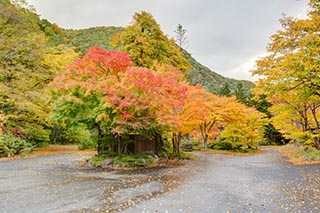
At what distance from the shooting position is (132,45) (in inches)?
846

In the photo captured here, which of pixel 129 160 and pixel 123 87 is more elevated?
pixel 123 87

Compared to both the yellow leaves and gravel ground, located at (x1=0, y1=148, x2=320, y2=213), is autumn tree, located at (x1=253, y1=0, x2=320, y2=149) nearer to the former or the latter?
gravel ground, located at (x1=0, y1=148, x2=320, y2=213)

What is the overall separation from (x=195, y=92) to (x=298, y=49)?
6.02 m

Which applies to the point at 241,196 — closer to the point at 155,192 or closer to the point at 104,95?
the point at 155,192

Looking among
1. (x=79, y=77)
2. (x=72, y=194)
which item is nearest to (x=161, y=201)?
(x=72, y=194)

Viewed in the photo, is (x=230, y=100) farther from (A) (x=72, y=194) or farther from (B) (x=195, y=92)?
(A) (x=72, y=194)

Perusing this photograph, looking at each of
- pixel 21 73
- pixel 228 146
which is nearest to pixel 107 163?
pixel 21 73

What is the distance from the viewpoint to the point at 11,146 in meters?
16.1

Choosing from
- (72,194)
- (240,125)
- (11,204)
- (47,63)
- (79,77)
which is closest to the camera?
(11,204)

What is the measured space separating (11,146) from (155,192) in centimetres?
1261

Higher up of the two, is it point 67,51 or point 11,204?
point 67,51

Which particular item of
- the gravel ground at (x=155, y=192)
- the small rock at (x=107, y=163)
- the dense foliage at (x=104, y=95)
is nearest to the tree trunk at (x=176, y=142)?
the dense foliage at (x=104, y=95)

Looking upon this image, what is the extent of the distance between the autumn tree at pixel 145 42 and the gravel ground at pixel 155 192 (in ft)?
43.2

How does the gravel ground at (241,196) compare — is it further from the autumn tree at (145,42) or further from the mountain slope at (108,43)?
the mountain slope at (108,43)
